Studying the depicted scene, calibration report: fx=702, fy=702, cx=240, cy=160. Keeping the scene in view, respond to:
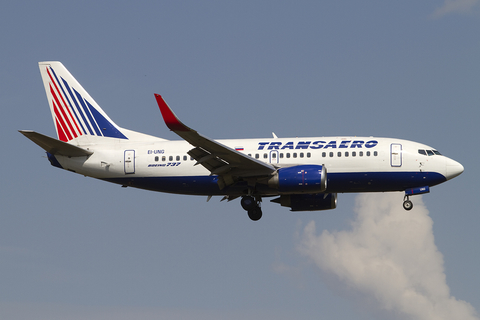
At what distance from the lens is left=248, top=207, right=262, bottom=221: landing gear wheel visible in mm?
46406

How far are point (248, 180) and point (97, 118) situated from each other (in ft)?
41.2

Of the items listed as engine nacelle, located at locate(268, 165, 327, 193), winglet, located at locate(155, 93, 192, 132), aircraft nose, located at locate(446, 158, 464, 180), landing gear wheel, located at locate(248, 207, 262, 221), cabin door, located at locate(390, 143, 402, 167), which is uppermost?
winglet, located at locate(155, 93, 192, 132)

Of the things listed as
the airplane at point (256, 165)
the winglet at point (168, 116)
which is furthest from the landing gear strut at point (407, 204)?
the winglet at point (168, 116)

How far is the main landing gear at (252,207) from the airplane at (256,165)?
2.6 inches

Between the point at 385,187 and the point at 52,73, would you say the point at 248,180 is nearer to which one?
the point at 385,187

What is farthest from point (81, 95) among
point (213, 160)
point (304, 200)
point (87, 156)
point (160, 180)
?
point (304, 200)

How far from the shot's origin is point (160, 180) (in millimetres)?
45688

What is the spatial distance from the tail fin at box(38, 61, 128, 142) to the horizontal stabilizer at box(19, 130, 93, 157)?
2.58 m

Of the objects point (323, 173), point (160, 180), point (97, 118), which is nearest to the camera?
point (323, 173)

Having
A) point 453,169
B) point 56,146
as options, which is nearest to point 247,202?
point 56,146

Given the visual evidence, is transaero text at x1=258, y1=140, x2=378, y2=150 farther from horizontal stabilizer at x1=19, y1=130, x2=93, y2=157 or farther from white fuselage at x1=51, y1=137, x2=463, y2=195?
horizontal stabilizer at x1=19, y1=130, x2=93, y2=157

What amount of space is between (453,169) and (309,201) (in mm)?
9825

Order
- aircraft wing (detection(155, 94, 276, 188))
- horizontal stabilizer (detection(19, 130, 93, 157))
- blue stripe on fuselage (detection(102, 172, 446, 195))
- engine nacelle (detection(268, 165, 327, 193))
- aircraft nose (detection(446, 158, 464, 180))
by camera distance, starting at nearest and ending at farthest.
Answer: aircraft wing (detection(155, 94, 276, 188))
engine nacelle (detection(268, 165, 327, 193))
blue stripe on fuselage (detection(102, 172, 446, 195))
horizontal stabilizer (detection(19, 130, 93, 157))
aircraft nose (detection(446, 158, 464, 180))

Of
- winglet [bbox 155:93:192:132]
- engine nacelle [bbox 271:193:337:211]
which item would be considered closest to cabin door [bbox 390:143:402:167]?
engine nacelle [bbox 271:193:337:211]
